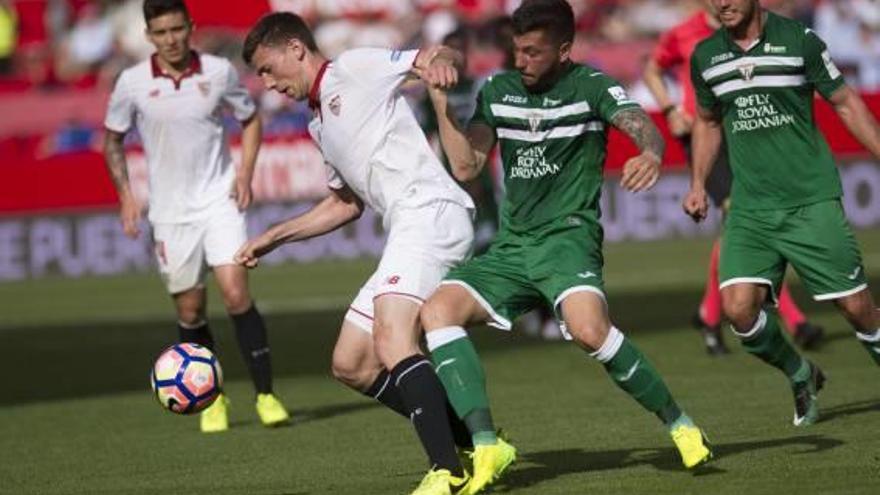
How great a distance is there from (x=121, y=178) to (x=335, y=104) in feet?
13.4

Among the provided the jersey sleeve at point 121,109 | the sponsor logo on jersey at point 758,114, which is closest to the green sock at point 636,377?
the sponsor logo on jersey at point 758,114

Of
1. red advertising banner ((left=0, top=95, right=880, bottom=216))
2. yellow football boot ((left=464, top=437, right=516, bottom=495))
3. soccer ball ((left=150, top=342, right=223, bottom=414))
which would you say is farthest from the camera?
red advertising banner ((left=0, top=95, right=880, bottom=216))

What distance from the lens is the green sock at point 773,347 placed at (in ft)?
33.2

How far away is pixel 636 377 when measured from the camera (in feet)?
28.4

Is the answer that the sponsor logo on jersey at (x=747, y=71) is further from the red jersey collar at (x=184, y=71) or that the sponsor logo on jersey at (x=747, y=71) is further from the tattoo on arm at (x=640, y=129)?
the red jersey collar at (x=184, y=71)

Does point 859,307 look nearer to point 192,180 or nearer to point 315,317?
point 192,180

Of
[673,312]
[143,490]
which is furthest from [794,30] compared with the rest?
[673,312]

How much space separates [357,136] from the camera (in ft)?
29.6

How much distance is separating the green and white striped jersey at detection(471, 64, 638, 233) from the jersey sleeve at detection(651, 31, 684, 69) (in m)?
5.47

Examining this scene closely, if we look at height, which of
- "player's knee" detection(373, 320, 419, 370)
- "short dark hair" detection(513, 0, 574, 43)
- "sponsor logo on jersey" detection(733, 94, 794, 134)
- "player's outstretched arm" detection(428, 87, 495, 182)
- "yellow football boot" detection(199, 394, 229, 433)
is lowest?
"yellow football boot" detection(199, 394, 229, 433)

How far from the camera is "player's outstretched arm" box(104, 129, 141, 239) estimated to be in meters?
12.6

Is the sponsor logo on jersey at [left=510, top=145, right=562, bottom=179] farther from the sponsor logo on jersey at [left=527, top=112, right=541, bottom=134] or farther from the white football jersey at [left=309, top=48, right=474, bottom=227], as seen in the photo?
the white football jersey at [left=309, top=48, right=474, bottom=227]

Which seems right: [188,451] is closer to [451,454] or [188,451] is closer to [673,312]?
[451,454]

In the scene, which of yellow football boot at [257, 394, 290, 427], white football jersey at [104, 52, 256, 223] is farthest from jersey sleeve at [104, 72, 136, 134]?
yellow football boot at [257, 394, 290, 427]
